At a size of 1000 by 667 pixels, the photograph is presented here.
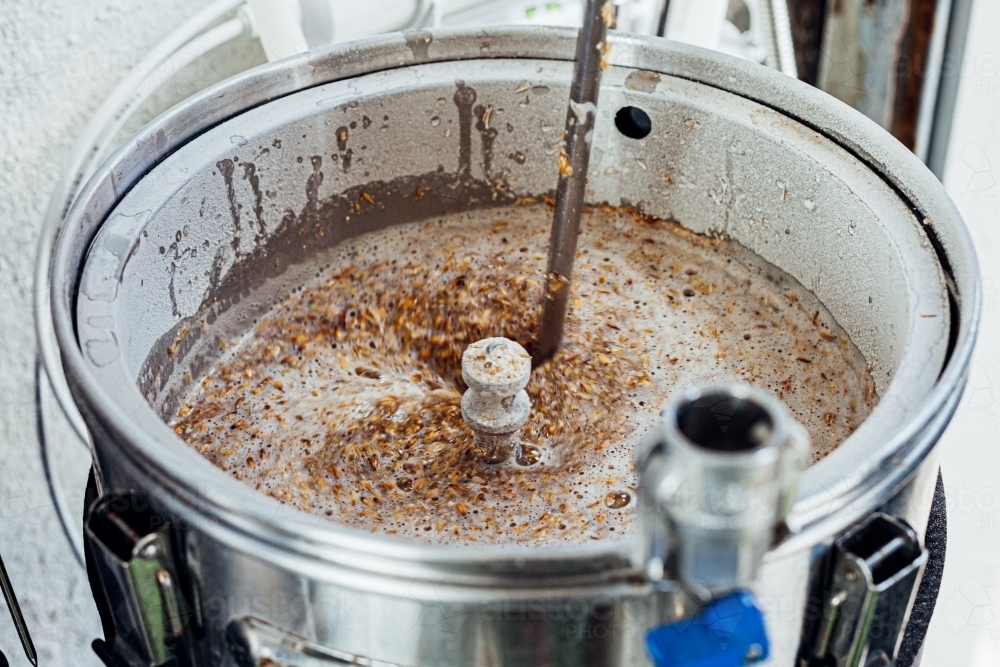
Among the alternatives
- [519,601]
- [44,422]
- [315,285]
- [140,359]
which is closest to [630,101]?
[315,285]

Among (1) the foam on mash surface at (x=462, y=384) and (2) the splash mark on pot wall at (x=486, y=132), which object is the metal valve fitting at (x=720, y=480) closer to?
(1) the foam on mash surface at (x=462, y=384)

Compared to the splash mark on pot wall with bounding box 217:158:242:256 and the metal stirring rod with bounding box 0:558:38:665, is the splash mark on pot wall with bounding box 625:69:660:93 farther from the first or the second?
the metal stirring rod with bounding box 0:558:38:665

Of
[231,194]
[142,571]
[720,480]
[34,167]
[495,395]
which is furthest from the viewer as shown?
[34,167]

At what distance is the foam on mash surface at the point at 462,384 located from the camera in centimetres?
104

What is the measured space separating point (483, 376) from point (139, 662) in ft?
1.25

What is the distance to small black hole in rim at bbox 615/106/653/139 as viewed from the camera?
4.15 ft

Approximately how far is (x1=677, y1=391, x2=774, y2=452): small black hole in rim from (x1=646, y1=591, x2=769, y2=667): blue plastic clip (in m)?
0.13

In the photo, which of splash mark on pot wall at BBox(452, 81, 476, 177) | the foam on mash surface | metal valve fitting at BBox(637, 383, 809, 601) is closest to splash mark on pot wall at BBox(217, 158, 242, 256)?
the foam on mash surface

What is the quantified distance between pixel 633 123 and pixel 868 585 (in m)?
0.71

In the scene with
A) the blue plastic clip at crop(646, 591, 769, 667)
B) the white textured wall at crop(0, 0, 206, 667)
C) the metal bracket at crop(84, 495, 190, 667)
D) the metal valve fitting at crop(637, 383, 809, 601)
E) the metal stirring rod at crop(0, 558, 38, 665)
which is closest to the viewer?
the metal valve fitting at crop(637, 383, 809, 601)

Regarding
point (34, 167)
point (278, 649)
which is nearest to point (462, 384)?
point (278, 649)

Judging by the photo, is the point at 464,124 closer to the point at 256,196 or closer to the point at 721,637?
the point at 256,196

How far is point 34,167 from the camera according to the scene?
156 cm

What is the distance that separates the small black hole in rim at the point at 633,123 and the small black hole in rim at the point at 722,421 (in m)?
0.75
